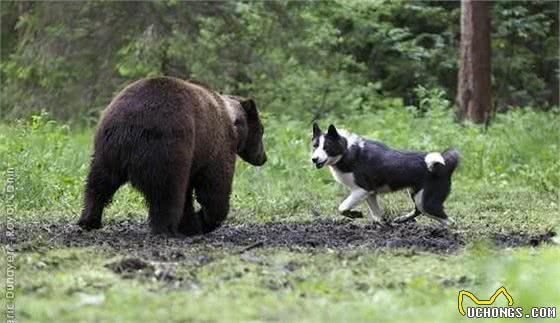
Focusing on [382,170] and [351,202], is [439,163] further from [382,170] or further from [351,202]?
[351,202]

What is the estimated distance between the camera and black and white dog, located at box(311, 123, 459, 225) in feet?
36.4

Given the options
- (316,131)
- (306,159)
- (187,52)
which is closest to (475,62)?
(187,52)

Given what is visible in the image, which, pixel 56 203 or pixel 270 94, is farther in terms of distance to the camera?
pixel 270 94

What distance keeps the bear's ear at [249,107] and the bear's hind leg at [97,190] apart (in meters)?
2.16

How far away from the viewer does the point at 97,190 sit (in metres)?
9.45

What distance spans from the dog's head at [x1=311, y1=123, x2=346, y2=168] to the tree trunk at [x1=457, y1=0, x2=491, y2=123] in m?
9.95

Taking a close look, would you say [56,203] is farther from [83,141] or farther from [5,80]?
[5,80]

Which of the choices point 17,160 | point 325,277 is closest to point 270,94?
point 17,160

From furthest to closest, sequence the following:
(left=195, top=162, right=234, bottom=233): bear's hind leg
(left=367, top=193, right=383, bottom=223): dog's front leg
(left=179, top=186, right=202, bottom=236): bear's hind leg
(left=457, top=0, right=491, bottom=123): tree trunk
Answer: (left=457, top=0, right=491, bottom=123): tree trunk
(left=367, top=193, right=383, bottom=223): dog's front leg
(left=179, top=186, right=202, bottom=236): bear's hind leg
(left=195, top=162, right=234, bottom=233): bear's hind leg

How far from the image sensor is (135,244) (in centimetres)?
887

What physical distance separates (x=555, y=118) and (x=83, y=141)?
29.7 feet

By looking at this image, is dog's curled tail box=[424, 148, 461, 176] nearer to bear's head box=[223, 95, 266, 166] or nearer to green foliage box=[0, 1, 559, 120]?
bear's head box=[223, 95, 266, 166]

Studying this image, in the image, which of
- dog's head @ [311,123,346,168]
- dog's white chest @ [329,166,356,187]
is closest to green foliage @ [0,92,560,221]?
dog's white chest @ [329,166,356,187]

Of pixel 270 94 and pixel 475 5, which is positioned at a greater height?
pixel 475 5
